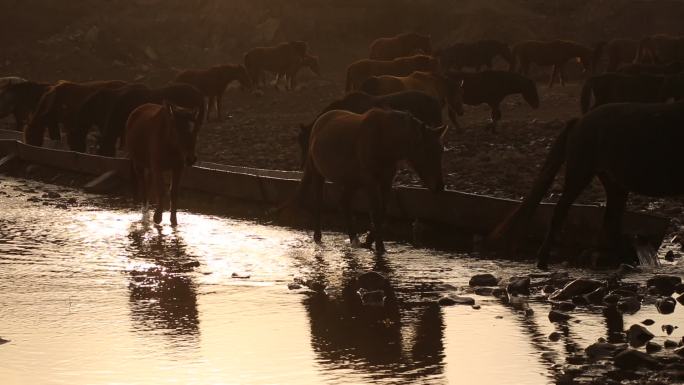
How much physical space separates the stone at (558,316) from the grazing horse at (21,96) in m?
21.0

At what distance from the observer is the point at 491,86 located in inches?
1065

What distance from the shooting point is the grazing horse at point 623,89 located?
2405 centimetres

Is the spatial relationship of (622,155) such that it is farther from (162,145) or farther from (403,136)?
(162,145)

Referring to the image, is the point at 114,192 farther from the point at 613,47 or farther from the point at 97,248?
the point at 613,47

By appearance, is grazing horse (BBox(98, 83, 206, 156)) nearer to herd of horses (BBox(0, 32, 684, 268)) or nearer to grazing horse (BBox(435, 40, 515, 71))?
herd of horses (BBox(0, 32, 684, 268))

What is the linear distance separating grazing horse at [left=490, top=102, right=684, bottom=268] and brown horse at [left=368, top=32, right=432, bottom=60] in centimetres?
2698

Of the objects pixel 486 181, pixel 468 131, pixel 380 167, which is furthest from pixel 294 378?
pixel 468 131

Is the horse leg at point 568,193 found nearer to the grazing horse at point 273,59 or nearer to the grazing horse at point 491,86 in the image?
the grazing horse at point 491,86

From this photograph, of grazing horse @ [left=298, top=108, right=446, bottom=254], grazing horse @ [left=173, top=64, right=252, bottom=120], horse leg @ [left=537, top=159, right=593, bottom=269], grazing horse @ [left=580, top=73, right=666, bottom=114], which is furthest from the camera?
grazing horse @ [left=173, top=64, right=252, bottom=120]

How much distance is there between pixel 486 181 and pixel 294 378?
1005 cm

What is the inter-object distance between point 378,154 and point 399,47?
26.4m

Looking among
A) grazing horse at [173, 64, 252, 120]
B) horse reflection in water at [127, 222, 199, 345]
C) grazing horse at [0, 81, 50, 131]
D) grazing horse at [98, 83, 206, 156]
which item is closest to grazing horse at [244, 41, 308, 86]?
grazing horse at [173, 64, 252, 120]

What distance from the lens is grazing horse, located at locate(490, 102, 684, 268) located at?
1149 cm

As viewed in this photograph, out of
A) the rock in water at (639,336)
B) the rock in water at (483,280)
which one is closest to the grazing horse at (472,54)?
the rock in water at (483,280)
